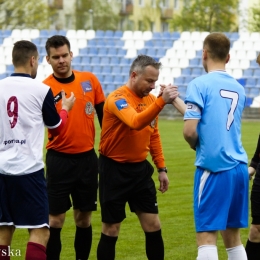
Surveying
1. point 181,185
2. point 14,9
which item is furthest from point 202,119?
point 14,9

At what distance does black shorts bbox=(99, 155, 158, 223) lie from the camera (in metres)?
7.07

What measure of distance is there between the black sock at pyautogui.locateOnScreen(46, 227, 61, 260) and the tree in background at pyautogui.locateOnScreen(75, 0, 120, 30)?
1978 inches

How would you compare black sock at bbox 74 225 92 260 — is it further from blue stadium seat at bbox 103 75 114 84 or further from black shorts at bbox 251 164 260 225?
blue stadium seat at bbox 103 75 114 84

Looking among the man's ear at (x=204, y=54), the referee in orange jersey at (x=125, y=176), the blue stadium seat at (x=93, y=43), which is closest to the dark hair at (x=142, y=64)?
the referee in orange jersey at (x=125, y=176)

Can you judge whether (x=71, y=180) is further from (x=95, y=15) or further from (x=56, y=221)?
(x=95, y=15)

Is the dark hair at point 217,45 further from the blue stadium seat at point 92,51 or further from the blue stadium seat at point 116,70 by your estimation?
the blue stadium seat at point 92,51

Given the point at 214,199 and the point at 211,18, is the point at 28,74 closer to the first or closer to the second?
the point at 214,199

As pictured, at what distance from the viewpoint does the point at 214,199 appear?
19.8 ft

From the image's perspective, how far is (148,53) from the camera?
35.2 m

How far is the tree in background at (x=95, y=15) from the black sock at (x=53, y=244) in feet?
165

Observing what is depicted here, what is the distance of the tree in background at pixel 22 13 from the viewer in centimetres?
4847

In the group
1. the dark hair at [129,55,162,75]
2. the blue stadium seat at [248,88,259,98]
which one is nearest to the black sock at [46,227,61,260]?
the dark hair at [129,55,162,75]

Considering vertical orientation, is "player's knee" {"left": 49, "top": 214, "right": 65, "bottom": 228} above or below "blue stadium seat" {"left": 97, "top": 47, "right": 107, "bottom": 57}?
above

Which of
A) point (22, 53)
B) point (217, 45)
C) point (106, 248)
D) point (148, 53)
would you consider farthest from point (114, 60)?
point (217, 45)
